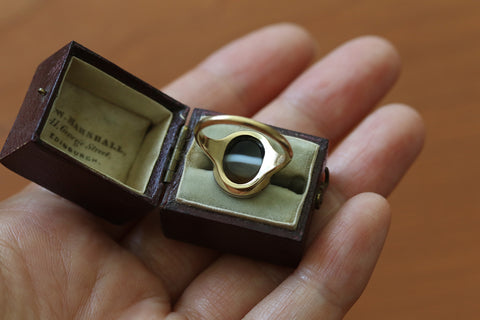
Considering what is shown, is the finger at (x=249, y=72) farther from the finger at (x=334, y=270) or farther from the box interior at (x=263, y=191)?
the finger at (x=334, y=270)

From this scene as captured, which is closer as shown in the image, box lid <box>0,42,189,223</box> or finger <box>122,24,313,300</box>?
box lid <box>0,42,189,223</box>

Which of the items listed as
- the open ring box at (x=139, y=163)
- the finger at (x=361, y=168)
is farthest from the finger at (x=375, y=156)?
the open ring box at (x=139, y=163)

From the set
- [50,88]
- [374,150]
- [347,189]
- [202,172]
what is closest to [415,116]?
[374,150]

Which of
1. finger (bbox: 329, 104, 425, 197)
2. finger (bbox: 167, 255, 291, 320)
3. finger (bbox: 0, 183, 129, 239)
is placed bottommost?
finger (bbox: 0, 183, 129, 239)

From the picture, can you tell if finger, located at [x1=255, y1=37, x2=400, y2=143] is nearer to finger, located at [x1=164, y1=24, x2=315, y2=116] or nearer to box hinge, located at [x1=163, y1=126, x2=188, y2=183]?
finger, located at [x1=164, y1=24, x2=315, y2=116]

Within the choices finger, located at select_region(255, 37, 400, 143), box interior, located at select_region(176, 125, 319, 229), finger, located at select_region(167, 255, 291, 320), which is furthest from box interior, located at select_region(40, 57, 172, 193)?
finger, located at select_region(255, 37, 400, 143)

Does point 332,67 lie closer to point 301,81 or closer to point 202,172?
point 301,81
